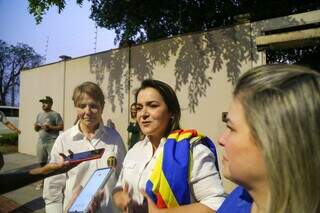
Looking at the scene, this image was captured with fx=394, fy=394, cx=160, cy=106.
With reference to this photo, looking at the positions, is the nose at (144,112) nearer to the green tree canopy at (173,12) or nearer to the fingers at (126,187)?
the fingers at (126,187)

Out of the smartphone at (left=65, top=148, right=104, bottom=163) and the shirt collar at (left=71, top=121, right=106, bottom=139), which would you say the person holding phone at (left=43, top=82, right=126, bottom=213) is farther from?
the smartphone at (left=65, top=148, right=104, bottom=163)

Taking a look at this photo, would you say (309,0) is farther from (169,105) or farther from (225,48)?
(169,105)

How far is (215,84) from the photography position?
8.08 meters

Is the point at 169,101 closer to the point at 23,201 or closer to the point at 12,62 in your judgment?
the point at 23,201

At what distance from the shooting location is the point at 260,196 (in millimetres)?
1331

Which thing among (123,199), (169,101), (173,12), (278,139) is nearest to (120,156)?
(169,101)

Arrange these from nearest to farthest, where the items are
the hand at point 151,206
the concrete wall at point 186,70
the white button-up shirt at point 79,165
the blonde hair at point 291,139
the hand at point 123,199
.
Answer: the blonde hair at point 291,139 < the hand at point 151,206 < the hand at point 123,199 < the white button-up shirt at point 79,165 < the concrete wall at point 186,70

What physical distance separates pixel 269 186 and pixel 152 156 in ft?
3.97

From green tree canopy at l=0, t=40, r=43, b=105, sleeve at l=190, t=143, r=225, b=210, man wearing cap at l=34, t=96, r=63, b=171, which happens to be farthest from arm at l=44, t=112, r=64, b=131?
green tree canopy at l=0, t=40, r=43, b=105

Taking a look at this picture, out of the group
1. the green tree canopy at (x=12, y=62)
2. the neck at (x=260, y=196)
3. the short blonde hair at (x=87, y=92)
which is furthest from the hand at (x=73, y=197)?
the green tree canopy at (x=12, y=62)

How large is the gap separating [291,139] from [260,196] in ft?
0.87

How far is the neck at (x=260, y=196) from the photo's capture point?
1.31m

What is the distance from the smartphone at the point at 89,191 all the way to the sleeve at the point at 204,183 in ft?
1.49

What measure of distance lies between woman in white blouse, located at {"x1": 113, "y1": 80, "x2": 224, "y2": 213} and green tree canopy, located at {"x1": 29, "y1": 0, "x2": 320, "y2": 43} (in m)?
7.19
